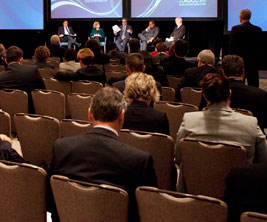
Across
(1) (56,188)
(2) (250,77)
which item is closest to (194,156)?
(1) (56,188)

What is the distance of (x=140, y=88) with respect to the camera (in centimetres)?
351

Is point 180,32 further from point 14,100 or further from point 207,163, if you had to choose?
point 207,163

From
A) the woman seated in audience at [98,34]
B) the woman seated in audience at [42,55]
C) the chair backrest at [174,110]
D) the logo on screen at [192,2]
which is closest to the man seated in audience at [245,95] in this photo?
the chair backrest at [174,110]

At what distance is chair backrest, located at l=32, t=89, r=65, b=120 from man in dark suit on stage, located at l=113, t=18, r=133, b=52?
893cm

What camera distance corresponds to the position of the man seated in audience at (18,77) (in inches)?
211

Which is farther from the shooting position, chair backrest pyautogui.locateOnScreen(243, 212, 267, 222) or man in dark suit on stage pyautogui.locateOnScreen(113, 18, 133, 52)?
man in dark suit on stage pyautogui.locateOnScreen(113, 18, 133, 52)

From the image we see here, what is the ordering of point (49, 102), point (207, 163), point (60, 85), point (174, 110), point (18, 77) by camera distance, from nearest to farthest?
point (207, 163) < point (174, 110) < point (49, 102) < point (18, 77) < point (60, 85)

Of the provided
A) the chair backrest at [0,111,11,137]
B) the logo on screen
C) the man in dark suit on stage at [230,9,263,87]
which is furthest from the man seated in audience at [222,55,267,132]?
the logo on screen

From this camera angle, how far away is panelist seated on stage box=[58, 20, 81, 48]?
46.9 ft

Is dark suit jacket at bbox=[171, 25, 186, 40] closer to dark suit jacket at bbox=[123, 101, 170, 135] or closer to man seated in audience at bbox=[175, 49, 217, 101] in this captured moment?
man seated in audience at bbox=[175, 49, 217, 101]

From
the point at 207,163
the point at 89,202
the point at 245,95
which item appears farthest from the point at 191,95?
the point at 89,202

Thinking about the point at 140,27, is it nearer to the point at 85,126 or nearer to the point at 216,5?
the point at 216,5

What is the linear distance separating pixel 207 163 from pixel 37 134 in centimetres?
151

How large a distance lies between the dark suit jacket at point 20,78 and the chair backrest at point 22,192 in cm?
300
